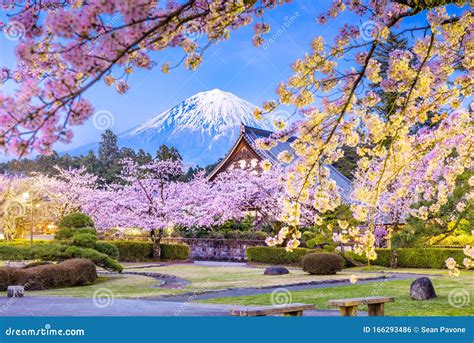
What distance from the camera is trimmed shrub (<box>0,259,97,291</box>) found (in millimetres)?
12594

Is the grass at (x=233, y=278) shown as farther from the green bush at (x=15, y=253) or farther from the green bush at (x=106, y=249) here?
the green bush at (x=15, y=253)

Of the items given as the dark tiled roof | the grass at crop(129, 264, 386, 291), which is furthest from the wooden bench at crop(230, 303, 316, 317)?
the dark tiled roof

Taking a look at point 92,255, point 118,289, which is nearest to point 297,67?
point 118,289

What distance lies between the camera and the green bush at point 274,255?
20781mm

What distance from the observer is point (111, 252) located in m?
16.6

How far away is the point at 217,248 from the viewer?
976 inches

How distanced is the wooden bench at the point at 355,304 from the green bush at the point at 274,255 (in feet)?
45.6

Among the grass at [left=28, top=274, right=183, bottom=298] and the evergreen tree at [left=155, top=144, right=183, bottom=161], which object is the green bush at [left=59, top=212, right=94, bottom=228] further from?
the evergreen tree at [left=155, top=144, right=183, bottom=161]

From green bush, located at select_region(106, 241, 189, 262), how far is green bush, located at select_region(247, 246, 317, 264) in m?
3.17
